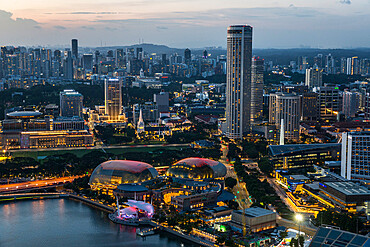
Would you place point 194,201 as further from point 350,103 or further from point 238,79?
point 350,103

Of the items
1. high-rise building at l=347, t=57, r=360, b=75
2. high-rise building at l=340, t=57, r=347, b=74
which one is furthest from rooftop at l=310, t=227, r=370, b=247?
high-rise building at l=340, t=57, r=347, b=74

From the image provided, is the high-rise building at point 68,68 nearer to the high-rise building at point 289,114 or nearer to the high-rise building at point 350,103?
the high-rise building at point 350,103

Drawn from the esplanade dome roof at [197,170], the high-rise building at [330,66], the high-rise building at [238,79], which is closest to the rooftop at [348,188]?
the esplanade dome roof at [197,170]

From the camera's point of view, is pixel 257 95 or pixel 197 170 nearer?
pixel 197 170

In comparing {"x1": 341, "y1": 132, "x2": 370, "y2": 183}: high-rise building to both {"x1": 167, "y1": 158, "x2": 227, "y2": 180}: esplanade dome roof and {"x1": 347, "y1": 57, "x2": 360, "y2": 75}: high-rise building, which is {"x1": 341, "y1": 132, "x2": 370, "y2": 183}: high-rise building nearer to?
{"x1": 167, "y1": 158, "x2": 227, "y2": 180}: esplanade dome roof

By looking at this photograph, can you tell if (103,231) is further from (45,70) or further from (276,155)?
(45,70)

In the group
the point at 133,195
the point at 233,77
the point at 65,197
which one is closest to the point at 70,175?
the point at 65,197

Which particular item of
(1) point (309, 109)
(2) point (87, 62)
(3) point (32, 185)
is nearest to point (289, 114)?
(1) point (309, 109)
